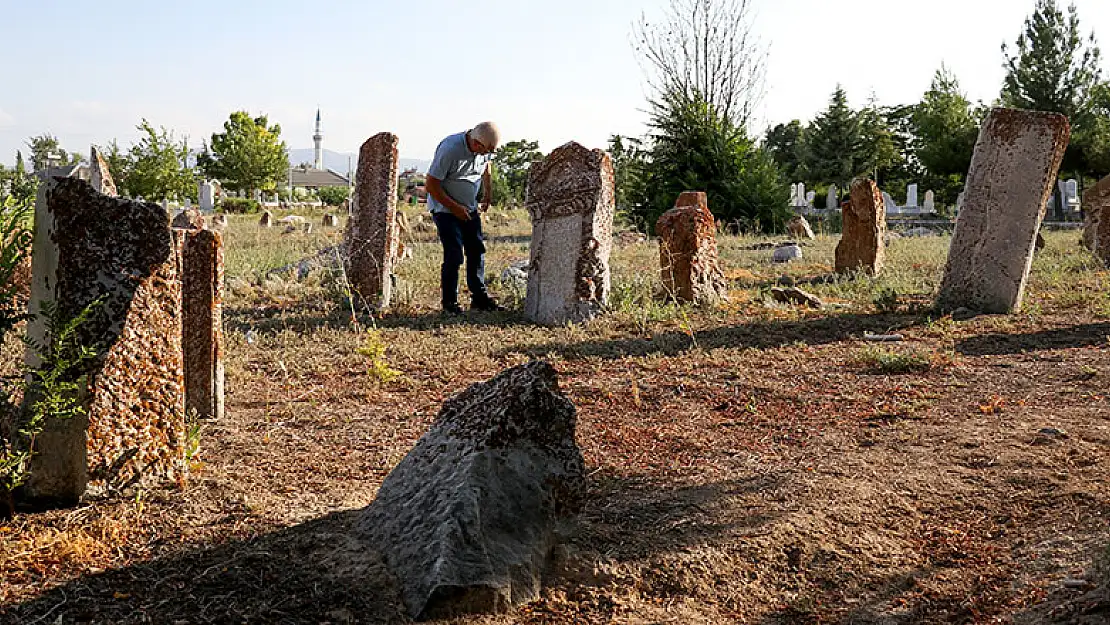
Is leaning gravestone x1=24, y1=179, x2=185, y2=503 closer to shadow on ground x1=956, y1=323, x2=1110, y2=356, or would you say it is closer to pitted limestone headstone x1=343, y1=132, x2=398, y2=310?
pitted limestone headstone x1=343, y1=132, x2=398, y2=310

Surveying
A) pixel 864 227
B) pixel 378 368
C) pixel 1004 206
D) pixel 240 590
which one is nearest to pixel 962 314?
pixel 1004 206

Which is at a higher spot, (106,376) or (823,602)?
(106,376)

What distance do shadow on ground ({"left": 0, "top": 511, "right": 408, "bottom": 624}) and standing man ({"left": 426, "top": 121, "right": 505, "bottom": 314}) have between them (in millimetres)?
5283

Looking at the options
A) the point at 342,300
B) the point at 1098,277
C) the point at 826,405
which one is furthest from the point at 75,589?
the point at 1098,277

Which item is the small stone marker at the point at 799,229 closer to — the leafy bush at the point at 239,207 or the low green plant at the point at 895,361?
the low green plant at the point at 895,361

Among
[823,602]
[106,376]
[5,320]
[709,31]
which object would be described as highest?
[709,31]

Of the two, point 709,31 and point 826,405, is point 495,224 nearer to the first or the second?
point 709,31

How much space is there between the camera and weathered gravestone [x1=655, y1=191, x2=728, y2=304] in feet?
28.8

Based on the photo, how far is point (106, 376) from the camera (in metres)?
3.49

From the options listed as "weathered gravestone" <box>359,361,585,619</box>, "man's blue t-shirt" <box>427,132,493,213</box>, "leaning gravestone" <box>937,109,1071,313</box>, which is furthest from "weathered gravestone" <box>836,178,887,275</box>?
"weathered gravestone" <box>359,361,585,619</box>

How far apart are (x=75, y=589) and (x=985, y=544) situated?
3.23 metres

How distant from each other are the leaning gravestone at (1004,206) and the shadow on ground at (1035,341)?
0.76 metres

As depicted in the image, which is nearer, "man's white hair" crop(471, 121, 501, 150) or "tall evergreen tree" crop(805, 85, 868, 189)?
"man's white hair" crop(471, 121, 501, 150)

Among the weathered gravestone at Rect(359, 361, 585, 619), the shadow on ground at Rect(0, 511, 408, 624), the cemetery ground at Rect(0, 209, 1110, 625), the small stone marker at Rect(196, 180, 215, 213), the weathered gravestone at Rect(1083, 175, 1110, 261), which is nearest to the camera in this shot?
the shadow on ground at Rect(0, 511, 408, 624)
